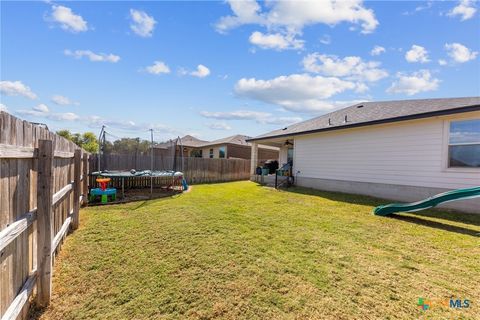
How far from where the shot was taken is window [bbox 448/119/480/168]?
6750 millimetres

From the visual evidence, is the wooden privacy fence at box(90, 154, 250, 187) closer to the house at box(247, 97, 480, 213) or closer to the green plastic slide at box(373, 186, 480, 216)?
the house at box(247, 97, 480, 213)

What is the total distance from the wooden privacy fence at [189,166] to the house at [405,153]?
21.2 ft

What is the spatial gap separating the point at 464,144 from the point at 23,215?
10217mm

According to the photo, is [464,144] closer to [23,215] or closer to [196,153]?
[23,215]

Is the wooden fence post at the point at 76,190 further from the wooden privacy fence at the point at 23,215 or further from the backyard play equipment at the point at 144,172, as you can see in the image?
the backyard play equipment at the point at 144,172

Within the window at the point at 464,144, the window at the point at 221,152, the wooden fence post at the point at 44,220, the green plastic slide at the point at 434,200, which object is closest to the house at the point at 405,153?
the window at the point at 464,144

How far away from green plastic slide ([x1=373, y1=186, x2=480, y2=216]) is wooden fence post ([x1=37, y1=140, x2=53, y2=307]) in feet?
23.9

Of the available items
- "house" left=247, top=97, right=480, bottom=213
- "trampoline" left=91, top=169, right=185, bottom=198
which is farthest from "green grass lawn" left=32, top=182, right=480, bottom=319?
"trampoline" left=91, top=169, right=185, bottom=198

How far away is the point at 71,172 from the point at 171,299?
4.05 metres

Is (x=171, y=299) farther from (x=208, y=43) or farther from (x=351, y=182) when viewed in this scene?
(x=208, y=43)

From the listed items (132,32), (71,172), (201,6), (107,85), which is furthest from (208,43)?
(71,172)

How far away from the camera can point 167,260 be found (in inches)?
137

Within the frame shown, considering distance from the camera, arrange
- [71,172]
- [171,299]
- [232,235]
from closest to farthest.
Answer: [171,299]
[232,235]
[71,172]

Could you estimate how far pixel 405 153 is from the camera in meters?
8.30
